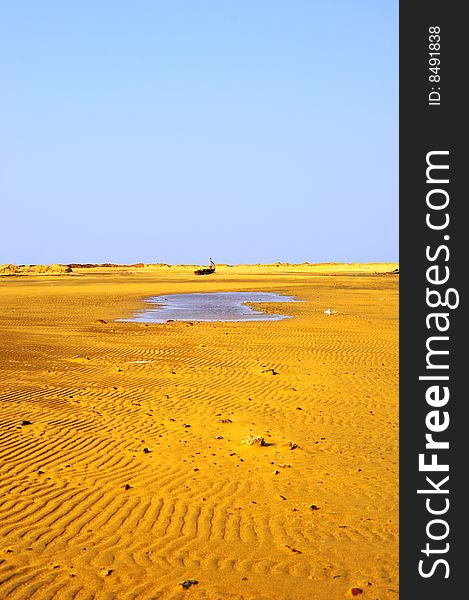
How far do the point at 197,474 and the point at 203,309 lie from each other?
2533 centimetres

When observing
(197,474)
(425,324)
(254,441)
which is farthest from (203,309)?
(425,324)

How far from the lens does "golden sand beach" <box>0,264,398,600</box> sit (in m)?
6.11

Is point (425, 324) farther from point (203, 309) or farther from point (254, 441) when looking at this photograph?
point (203, 309)

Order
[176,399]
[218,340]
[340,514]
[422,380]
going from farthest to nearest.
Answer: [218,340], [176,399], [340,514], [422,380]

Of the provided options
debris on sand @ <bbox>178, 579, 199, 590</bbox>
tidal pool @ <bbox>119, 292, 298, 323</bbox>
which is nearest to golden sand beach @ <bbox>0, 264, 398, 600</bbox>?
debris on sand @ <bbox>178, 579, 199, 590</bbox>

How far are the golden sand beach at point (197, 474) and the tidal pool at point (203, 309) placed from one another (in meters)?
9.66

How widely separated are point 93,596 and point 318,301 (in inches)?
1383

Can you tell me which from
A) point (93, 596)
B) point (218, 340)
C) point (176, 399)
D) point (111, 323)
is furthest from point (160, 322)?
point (93, 596)

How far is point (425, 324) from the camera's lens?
4.41m

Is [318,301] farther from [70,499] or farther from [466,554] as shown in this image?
[466,554]

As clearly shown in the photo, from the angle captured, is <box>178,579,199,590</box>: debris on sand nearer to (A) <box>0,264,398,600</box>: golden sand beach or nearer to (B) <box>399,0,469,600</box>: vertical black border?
(A) <box>0,264,398,600</box>: golden sand beach

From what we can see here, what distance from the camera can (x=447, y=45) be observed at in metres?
4.53

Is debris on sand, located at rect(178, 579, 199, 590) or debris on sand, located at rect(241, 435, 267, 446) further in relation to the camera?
debris on sand, located at rect(241, 435, 267, 446)

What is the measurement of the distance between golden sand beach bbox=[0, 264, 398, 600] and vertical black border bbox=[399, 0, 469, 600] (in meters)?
1.53
